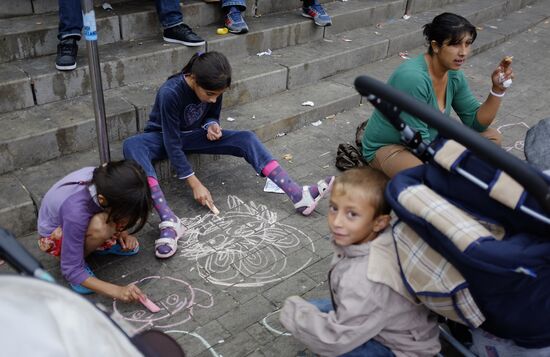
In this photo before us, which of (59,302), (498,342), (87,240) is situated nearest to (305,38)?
(87,240)

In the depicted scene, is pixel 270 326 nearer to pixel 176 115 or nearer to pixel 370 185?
pixel 370 185

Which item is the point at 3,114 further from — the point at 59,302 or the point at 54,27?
the point at 59,302

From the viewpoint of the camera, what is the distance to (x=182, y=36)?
4539 millimetres

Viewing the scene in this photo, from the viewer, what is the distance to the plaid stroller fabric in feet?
5.28

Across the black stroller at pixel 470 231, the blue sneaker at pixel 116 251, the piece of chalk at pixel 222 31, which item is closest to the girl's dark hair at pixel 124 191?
the blue sneaker at pixel 116 251

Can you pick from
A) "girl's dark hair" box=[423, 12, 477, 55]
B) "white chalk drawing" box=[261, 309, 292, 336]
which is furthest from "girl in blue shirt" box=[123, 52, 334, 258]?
"girl's dark hair" box=[423, 12, 477, 55]

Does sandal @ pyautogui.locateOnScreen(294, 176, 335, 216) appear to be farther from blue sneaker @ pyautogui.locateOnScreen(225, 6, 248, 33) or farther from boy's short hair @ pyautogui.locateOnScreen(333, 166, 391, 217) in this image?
blue sneaker @ pyautogui.locateOnScreen(225, 6, 248, 33)

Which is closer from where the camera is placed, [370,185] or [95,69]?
[370,185]

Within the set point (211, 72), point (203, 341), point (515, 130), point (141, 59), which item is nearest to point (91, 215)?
point (203, 341)

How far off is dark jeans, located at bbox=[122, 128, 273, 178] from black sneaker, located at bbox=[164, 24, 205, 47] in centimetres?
124

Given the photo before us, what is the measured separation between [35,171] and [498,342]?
283 centimetres

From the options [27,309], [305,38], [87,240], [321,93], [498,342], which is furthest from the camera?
[305,38]

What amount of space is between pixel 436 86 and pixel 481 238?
6.34 feet

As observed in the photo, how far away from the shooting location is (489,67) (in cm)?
647
